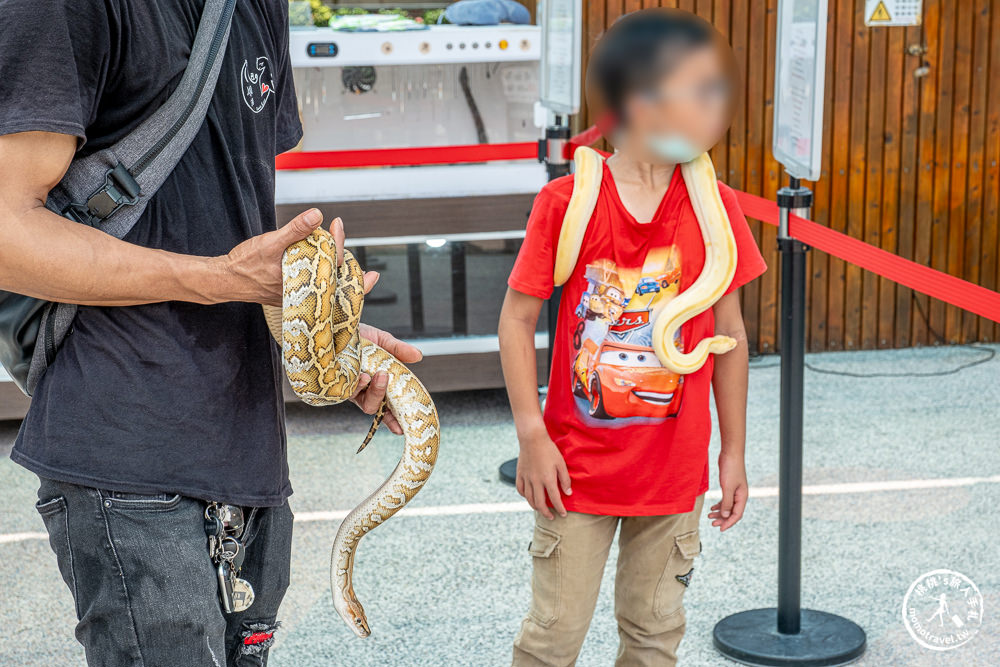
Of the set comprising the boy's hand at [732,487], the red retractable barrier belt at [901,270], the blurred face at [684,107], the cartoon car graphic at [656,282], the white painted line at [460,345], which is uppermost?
the blurred face at [684,107]

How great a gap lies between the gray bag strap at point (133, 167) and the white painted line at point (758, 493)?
2.53 meters

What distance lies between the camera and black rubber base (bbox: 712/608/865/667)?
2885 millimetres

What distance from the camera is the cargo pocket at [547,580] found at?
2.19 metres

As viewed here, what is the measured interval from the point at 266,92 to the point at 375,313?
3598 mm

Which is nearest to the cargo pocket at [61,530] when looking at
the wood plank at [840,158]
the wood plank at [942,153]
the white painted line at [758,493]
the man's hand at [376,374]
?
the man's hand at [376,374]

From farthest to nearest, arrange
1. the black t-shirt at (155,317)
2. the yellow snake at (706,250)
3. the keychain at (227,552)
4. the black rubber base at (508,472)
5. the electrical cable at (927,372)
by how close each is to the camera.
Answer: the electrical cable at (927,372)
the black rubber base at (508,472)
the yellow snake at (706,250)
the keychain at (227,552)
the black t-shirt at (155,317)

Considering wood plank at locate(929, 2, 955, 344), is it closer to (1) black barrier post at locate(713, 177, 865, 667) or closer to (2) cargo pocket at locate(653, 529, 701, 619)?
(1) black barrier post at locate(713, 177, 865, 667)

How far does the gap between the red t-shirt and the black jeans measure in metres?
0.87

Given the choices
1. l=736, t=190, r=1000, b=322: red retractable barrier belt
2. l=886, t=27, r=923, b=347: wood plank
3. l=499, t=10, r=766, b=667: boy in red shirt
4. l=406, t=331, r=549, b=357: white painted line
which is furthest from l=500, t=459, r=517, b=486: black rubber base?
l=886, t=27, r=923, b=347: wood plank

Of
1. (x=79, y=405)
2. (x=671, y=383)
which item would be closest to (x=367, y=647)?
(x=671, y=383)

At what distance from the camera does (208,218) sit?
154 centimetres

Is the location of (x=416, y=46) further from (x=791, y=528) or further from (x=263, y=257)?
(x=263, y=257)

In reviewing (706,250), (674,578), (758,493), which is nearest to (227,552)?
(674,578)

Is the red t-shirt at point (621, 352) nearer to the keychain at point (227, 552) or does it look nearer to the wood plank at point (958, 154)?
the keychain at point (227, 552)
